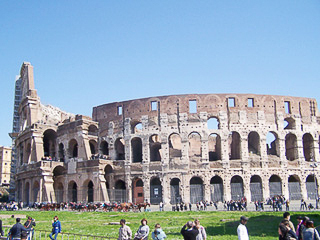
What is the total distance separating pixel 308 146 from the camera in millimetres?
40812

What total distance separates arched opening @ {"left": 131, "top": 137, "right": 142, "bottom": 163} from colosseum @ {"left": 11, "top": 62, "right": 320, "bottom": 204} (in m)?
0.12

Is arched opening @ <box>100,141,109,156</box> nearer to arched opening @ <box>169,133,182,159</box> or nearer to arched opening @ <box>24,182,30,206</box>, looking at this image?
arched opening @ <box>169,133,182,159</box>

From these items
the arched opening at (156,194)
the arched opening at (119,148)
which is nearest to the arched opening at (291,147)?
the arched opening at (156,194)

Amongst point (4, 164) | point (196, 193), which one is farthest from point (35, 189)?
point (4, 164)

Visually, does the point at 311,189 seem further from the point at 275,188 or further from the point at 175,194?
the point at 175,194

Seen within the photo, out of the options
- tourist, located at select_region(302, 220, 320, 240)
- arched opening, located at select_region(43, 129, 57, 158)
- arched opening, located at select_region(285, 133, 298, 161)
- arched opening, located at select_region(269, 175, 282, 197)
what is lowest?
tourist, located at select_region(302, 220, 320, 240)

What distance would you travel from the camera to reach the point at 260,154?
3806cm

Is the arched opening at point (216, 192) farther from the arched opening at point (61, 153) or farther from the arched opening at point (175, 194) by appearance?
the arched opening at point (61, 153)

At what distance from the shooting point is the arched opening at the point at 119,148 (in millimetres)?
41122

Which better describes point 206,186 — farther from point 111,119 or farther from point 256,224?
point 256,224

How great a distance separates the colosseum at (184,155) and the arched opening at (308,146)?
0.36 feet

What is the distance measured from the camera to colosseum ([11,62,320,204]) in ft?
123

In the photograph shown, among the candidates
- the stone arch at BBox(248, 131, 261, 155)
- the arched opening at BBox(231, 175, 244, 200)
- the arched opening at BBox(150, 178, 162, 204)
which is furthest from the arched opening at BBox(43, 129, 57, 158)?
the stone arch at BBox(248, 131, 261, 155)

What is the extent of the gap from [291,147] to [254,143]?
4.14m
